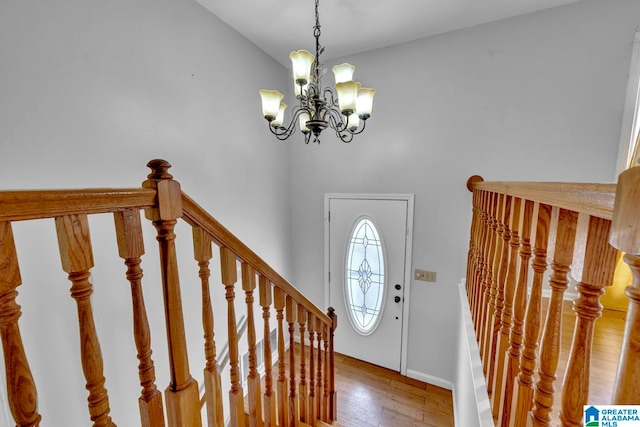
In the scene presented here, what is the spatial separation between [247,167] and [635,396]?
8.57 ft

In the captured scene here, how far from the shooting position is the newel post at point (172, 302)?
706mm

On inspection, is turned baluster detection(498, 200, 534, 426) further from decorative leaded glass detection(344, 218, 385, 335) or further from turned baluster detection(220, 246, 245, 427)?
decorative leaded glass detection(344, 218, 385, 335)

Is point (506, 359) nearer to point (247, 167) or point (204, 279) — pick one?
point (204, 279)

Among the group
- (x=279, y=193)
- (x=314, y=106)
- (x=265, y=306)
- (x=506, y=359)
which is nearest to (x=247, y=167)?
(x=279, y=193)

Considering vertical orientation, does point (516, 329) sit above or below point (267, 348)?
above

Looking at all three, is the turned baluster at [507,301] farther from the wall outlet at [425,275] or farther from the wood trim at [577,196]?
the wall outlet at [425,275]

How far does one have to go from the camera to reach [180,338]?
0.78m

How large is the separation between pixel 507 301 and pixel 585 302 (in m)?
0.50

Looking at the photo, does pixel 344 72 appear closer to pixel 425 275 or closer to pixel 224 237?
pixel 224 237

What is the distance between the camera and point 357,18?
2172 millimetres

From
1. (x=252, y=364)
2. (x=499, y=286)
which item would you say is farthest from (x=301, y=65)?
(x=252, y=364)

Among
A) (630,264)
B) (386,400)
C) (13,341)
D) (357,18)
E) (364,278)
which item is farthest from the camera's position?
(364,278)

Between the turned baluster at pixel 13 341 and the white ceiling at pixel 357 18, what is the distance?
2.31m

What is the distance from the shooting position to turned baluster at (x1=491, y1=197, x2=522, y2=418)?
86 centimetres
